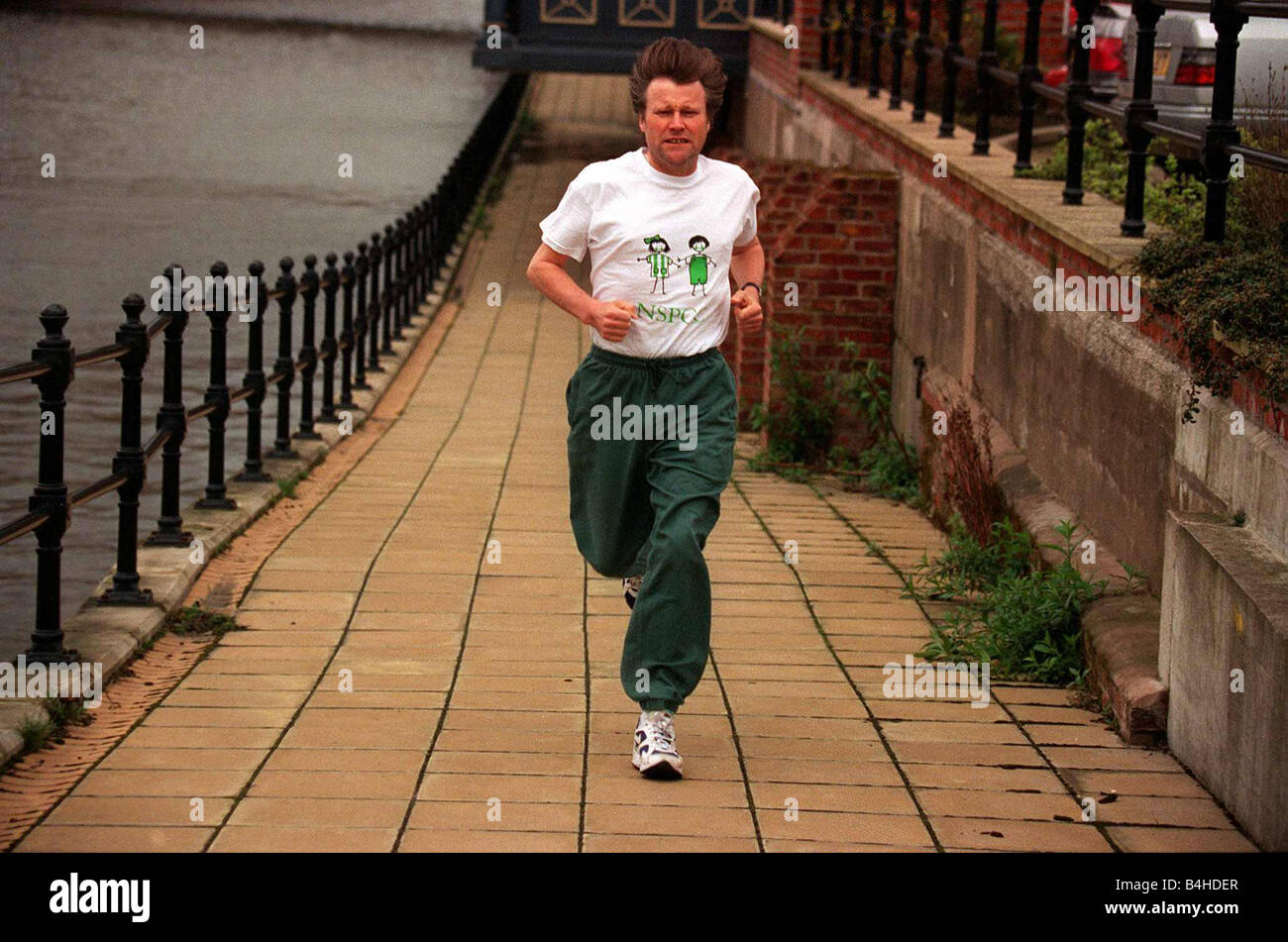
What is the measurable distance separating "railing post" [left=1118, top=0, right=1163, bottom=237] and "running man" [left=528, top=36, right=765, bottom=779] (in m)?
2.16

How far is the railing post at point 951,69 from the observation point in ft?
33.5

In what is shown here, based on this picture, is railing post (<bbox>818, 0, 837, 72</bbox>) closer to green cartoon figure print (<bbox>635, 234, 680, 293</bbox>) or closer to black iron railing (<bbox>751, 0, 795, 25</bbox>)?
black iron railing (<bbox>751, 0, 795, 25</bbox>)

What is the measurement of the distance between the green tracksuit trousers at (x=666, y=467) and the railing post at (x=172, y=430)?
112 inches

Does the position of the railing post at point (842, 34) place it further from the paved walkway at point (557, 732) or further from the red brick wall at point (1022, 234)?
the paved walkway at point (557, 732)

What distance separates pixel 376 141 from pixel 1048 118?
588 inches

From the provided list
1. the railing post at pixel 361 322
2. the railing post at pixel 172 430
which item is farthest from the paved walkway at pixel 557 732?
the railing post at pixel 361 322

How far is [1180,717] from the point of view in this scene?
504 centimetres

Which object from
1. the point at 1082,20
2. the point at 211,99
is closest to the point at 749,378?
the point at 1082,20

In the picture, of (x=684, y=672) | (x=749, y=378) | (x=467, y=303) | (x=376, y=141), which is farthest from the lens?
(x=376, y=141)

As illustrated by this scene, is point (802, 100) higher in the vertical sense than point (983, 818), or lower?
higher

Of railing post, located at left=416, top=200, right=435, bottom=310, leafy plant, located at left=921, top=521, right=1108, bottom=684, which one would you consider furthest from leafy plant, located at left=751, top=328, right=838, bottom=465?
railing post, located at left=416, top=200, right=435, bottom=310

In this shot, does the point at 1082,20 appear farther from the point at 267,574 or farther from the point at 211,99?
the point at 211,99

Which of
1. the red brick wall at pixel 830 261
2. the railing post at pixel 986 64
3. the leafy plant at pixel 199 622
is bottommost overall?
the leafy plant at pixel 199 622

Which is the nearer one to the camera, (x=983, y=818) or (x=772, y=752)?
(x=983, y=818)
